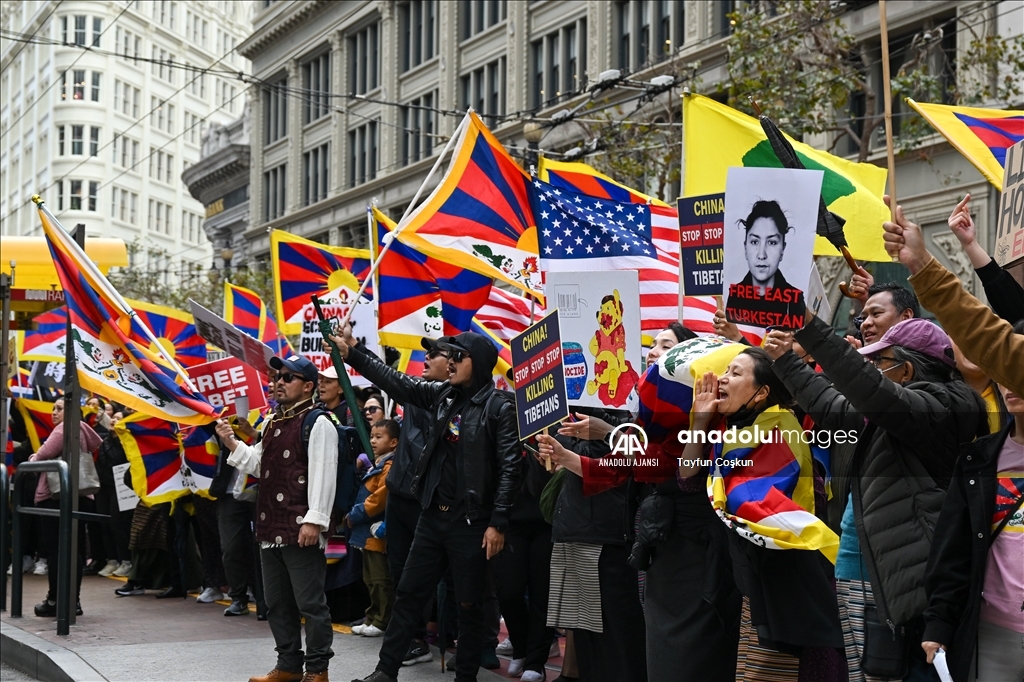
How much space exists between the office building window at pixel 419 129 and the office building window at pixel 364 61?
10.1 ft

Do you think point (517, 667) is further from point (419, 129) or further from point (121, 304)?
point (419, 129)

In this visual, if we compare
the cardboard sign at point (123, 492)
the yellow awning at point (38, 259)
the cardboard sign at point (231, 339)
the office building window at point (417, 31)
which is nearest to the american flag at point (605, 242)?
the cardboard sign at point (231, 339)

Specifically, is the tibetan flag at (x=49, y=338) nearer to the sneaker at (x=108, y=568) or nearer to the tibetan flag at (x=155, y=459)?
the sneaker at (x=108, y=568)

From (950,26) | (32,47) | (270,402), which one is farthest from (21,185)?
(270,402)

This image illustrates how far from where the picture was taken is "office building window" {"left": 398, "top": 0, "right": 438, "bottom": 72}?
44625mm

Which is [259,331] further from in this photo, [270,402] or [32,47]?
[32,47]

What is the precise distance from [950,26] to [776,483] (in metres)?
20.9

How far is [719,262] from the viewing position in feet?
23.7

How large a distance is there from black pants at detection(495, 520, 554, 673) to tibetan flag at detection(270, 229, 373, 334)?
19.0 feet

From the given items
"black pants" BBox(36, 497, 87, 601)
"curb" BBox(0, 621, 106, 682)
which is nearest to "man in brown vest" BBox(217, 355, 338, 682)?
"curb" BBox(0, 621, 106, 682)

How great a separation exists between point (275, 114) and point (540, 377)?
50453 mm

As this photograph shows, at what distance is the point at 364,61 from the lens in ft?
160

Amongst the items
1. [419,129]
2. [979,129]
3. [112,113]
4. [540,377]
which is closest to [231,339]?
[540,377]

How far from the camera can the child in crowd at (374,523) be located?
9859 mm
